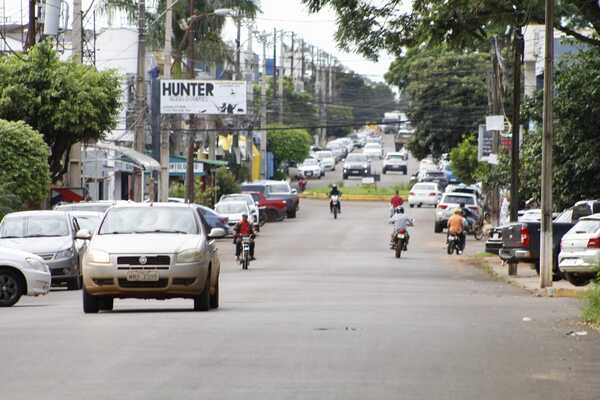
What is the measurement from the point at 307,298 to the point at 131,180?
4911cm

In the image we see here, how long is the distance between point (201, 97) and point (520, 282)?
30.3 metres

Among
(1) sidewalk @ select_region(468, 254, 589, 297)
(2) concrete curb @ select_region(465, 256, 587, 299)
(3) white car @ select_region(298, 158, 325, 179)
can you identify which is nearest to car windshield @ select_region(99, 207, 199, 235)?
(2) concrete curb @ select_region(465, 256, 587, 299)

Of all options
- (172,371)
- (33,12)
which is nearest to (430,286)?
(33,12)

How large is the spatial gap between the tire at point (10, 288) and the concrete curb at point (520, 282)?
9555 millimetres

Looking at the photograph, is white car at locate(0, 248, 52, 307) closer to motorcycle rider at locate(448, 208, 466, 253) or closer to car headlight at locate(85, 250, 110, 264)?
car headlight at locate(85, 250, 110, 264)

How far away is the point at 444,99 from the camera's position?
293 ft

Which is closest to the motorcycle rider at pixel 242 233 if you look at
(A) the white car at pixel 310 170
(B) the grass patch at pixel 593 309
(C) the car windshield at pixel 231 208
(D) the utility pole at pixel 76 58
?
(D) the utility pole at pixel 76 58

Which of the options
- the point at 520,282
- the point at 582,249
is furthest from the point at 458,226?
the point at 582,249

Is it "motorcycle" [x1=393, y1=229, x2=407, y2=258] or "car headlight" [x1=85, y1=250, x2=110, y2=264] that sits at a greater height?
"car headlight" [x1=85, y1=250, x2=110, y2=264]

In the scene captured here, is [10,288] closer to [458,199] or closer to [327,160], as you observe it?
[458,199]

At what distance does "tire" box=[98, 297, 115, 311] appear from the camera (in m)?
21.2

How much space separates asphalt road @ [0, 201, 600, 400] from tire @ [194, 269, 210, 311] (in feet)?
1.11

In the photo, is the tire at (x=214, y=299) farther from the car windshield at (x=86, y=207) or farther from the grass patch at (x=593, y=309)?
the car windshield at (x=86, y=207)

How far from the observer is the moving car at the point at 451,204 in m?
60.6
